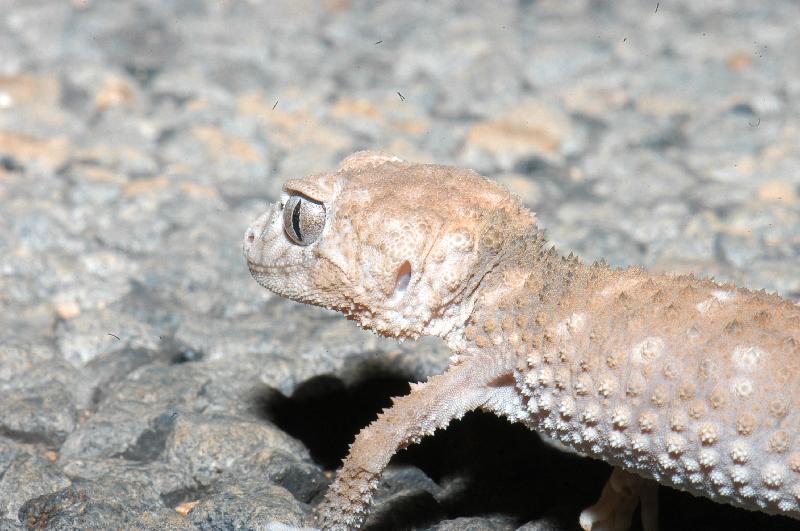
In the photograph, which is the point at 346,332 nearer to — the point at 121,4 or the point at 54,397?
the point at 54,397

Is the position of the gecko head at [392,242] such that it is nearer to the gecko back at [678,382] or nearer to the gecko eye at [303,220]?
the gecko eye at [303,220]

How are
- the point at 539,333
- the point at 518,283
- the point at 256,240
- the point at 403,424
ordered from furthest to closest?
the point at 256,240 < the point at 518,283 < the point at 403,424 < the point at 539,333

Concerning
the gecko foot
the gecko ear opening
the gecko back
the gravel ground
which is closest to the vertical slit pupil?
the gecko ear opening

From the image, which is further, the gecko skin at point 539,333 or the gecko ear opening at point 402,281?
the gecko ear opening at point 402,281

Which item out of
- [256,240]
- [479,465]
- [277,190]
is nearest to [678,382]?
[479,465]

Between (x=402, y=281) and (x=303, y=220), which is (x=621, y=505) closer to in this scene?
(x=402, y=281)

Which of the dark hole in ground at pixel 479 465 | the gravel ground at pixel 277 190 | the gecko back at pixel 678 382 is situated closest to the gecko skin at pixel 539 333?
the gecko back at pixel 678 382
